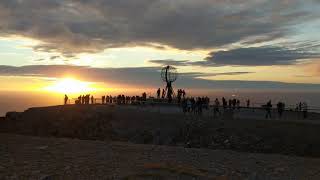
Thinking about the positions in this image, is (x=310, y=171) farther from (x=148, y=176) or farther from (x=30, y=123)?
(x=30, y=123)

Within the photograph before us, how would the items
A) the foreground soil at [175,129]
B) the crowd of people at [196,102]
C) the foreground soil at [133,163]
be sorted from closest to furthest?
the foreground soil at [133,163], the foreground soil at [175,129], the crowd of people at [196,102]

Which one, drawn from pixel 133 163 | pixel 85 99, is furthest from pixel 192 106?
pixel 133 163

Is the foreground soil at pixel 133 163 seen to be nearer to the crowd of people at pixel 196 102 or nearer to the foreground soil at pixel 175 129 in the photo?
the foreground soil at pixel 175 129

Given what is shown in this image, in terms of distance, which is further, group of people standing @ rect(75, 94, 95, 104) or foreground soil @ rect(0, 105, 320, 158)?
group of people standing @ rect(75, 94, 95, 104)

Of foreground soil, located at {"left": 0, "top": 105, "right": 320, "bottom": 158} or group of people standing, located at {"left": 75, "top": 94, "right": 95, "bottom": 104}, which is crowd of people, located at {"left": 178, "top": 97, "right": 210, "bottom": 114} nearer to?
foreground soil, located at {"left": 0, "top": 105, "right": 320, "bottom": 158}

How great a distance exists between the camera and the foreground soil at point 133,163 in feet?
60.8

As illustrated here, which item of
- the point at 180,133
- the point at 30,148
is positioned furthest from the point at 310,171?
the point at 180,133

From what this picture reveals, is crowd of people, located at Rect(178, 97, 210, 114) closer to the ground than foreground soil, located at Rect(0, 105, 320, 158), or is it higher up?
higher up

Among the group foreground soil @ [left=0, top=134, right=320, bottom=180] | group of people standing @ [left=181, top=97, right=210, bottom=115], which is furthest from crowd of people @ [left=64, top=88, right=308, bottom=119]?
foreground soil @ [left=0, top=134, right=320, bottom=180]

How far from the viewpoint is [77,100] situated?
65.2 meters

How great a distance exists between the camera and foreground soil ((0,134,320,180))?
18.5 meters

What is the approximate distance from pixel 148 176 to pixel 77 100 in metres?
48.3

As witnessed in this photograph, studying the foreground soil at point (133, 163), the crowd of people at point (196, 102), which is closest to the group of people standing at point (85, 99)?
the crowd of people at point (196, 102)

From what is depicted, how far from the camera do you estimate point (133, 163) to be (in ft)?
68.9
